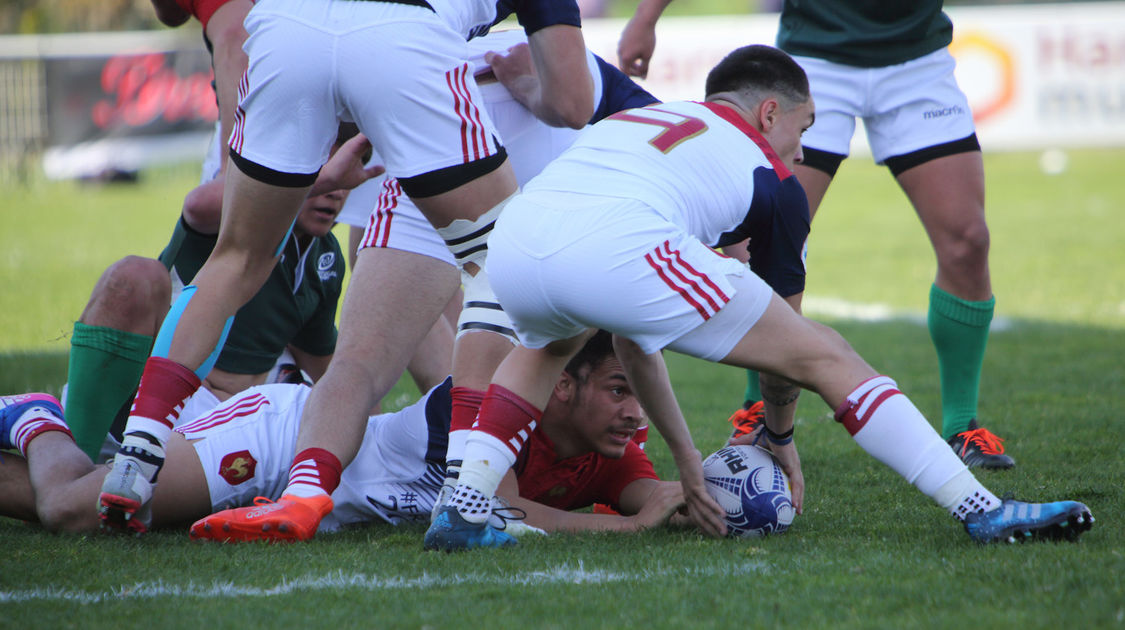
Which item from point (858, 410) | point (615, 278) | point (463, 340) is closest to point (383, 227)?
point (463, 340)

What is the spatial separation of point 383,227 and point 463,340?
549mm

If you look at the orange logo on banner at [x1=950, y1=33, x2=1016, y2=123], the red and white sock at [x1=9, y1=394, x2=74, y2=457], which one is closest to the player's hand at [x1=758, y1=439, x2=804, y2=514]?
the red and white sock at [x1=9, y1=394, x2=74, y2=457]

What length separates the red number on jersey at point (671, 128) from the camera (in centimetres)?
277

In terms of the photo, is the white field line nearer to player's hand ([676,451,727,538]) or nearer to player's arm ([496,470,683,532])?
player's hand ([676,451,727,538])

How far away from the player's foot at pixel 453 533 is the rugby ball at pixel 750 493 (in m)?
0.63

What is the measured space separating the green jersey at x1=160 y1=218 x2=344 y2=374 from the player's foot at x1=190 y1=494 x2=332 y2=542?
3.70 ft

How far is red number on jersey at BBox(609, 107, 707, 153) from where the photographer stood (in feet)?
9.09

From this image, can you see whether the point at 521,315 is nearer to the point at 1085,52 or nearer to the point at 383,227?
the point at 383,227

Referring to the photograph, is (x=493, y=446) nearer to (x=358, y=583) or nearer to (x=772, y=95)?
(x=358, y=583)

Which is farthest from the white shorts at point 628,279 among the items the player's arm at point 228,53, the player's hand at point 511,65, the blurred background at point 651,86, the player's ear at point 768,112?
the blurred background at point 651,86

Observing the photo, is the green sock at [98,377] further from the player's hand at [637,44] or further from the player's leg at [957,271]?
the player's leg at [957,271]

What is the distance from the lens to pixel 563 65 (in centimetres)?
315

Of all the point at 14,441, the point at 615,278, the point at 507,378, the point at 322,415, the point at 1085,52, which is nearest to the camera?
the point at 615,278

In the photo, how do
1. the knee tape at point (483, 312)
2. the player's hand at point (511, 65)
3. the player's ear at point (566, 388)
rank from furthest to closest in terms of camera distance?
the player's hand at point (511, 65), the player's ear at point (566, 388), the knee tape at point (483, 312)
